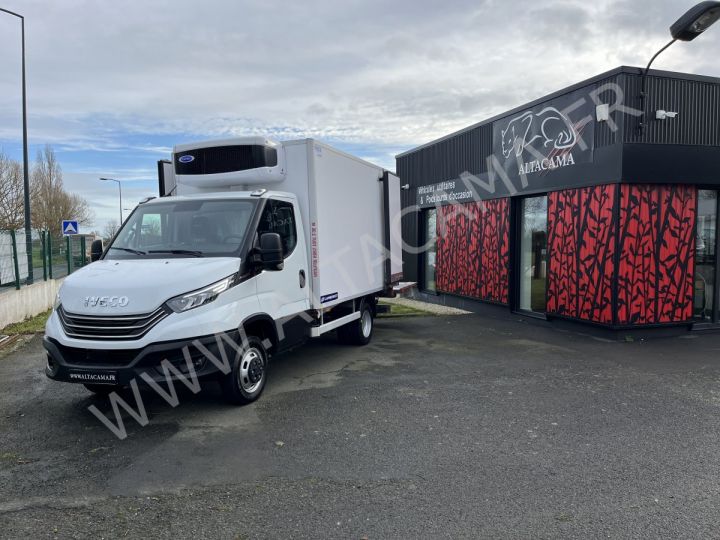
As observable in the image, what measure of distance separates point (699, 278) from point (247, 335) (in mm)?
9264

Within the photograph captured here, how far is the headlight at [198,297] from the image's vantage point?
4949 millimetres

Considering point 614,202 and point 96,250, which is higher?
point 614,202

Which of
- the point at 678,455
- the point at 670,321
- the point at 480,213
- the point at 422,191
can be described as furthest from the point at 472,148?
the point at 678,455

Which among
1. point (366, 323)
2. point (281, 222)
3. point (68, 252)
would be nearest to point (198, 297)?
point (281, 222)

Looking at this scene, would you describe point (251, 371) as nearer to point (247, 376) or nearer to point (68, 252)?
point (247, 376)

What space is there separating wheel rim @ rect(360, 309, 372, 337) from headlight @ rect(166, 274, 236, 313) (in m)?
4.05

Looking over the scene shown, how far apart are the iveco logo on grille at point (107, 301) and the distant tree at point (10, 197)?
108ft

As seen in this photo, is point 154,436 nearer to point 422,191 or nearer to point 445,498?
point 445,498

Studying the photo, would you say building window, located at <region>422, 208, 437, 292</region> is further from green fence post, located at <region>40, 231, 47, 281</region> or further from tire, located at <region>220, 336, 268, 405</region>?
tire, located at <region>220, 336, 268, 405</region>

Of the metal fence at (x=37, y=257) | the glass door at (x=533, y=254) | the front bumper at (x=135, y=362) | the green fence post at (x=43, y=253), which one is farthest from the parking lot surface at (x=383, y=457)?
the green fence post at (x=43, y=253)

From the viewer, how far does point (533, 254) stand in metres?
11.9

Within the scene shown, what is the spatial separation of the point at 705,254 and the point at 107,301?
35.1ft

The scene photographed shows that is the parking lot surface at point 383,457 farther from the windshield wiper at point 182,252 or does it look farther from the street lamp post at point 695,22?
the street lamp post at point 695,22

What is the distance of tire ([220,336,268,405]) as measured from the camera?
5.48 m
